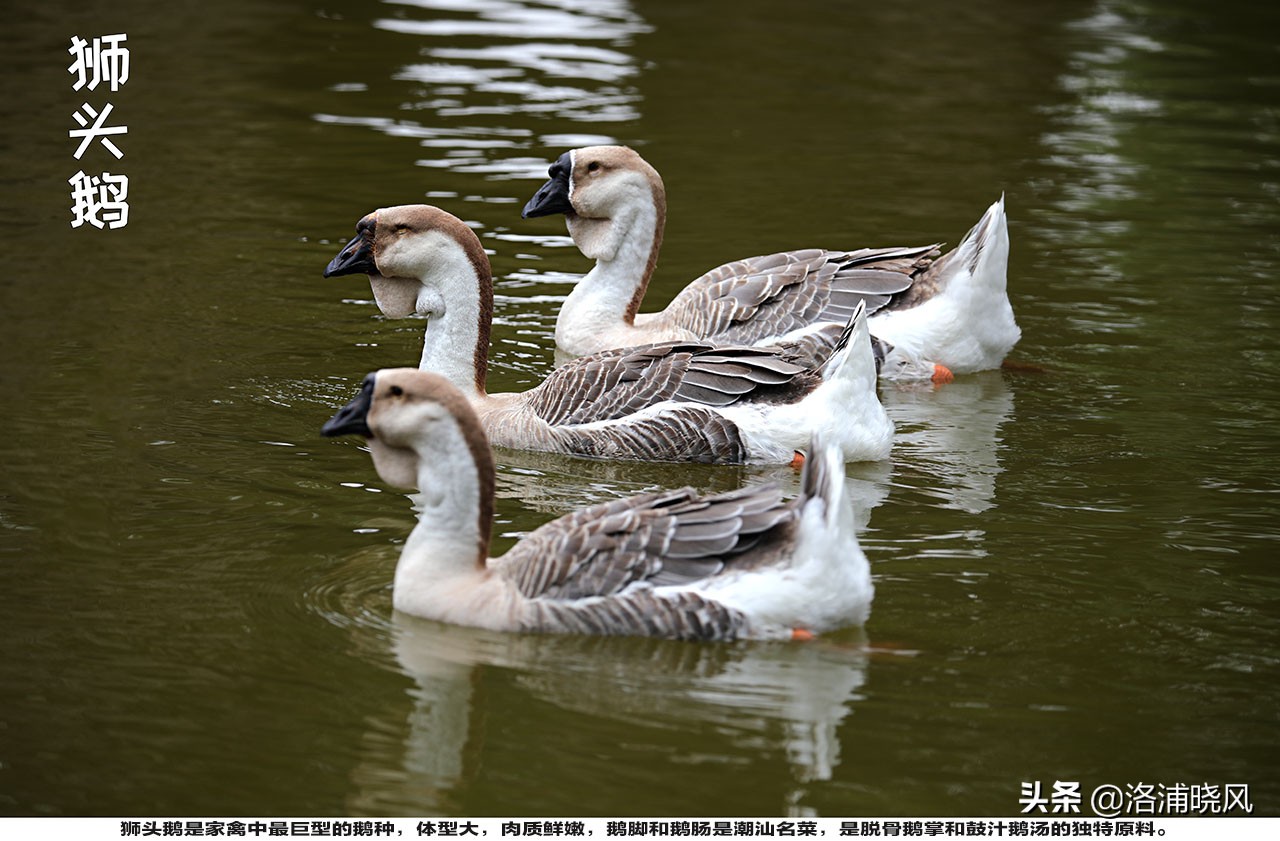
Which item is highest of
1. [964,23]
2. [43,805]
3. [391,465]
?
[964,23]

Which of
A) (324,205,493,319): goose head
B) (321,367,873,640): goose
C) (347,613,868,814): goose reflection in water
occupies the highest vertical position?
(324,205,493,319): goose head

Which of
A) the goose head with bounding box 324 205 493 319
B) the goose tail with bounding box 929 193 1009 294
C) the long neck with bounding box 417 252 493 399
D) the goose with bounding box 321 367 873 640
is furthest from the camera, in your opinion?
the goose tail with bounding box 929 193 1009 294

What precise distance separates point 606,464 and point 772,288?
2.35m

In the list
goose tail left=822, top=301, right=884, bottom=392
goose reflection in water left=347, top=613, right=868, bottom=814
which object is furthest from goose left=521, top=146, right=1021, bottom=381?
goose reflection in water left=347, top=613, right=868, bottom=814

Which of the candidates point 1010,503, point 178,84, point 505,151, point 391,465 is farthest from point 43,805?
point 178,84

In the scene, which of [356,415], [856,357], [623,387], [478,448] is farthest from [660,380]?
[356,415]

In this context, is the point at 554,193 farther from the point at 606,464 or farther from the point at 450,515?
the point at 450,515

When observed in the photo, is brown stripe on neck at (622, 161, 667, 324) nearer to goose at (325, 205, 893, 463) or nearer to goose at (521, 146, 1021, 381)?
goose at (521, 146, 1021, 381)

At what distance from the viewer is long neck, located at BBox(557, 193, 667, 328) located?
1286cm

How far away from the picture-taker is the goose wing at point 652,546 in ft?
25.8

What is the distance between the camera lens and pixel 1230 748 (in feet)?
24.0

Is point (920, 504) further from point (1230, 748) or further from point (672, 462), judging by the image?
point (1230, 748)

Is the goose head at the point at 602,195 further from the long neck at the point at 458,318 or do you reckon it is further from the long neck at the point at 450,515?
the long neck at the point at 450,515

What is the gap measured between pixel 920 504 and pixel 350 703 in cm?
392
